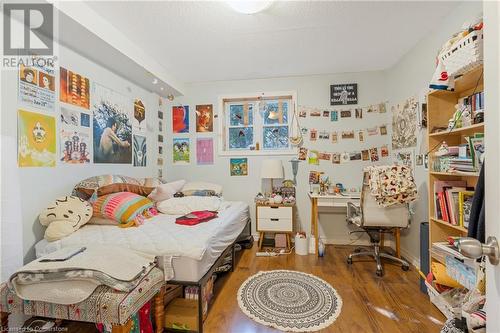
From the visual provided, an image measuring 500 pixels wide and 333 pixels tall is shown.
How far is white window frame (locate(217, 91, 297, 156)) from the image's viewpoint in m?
3.48

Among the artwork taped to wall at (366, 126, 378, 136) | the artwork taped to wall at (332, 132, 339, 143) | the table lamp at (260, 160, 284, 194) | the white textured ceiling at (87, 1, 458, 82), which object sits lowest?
the table lamp at (260, 160, 284, 194)

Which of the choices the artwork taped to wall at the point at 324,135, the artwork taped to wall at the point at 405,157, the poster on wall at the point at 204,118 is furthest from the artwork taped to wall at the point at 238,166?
the artwork taped to wall at the point at 405,157

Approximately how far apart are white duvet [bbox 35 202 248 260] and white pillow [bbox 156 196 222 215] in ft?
1.16

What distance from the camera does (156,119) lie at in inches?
139

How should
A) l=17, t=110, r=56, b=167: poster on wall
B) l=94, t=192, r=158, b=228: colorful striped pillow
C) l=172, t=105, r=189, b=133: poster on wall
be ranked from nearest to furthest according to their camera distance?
l=17, t=110, r=56, b=167: poster on wall, l=94, t=192, r=158, b=228: colorful striped pillow, l=172, t=105, r=189, b=133: poster on wall

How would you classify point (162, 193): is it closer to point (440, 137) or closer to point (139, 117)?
point (139, 117)

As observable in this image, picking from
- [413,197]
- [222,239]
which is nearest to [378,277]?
[413,197]

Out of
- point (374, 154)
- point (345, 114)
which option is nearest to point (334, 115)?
point (345, 114)

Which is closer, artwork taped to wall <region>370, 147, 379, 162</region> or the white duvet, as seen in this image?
the white duvet

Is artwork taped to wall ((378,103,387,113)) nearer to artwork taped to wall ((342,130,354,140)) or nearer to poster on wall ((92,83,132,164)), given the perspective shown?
artwork taped to wall ((342,130,354,140))

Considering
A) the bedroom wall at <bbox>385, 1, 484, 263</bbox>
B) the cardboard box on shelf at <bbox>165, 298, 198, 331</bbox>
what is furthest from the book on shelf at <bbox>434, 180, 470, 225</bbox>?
the cardboard box on shelf at <bbox>165, 298, 198, 331</bbox>

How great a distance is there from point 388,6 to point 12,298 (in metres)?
3.40

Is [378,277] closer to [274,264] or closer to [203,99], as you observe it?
[274,264]

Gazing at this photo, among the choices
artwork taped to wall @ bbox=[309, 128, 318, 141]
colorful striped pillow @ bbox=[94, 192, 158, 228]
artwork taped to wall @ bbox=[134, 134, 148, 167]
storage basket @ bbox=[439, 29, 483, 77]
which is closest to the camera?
storage basket @ bbox=[439, 29, 483, 77]
